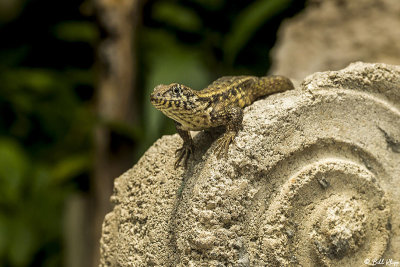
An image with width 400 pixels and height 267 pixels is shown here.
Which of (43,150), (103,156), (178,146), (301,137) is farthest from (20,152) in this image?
(301,137)

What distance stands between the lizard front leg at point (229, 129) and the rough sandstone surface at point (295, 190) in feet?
0.12

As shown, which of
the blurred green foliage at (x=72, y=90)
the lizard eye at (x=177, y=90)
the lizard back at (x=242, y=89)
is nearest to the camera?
the lizard eye at (x=177, y=90)

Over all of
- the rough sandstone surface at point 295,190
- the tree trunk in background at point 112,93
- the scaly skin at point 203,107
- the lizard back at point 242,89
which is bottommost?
the rough sandstone surface at point 295,190

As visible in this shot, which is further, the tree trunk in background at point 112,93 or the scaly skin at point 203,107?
the tree trunk in background at point 112,93

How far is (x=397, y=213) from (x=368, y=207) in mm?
146

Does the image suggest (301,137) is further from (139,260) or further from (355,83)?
(139,260)

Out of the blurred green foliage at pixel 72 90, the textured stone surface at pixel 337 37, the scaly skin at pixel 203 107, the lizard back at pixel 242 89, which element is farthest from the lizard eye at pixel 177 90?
the textured stone surface at pixel 337 37

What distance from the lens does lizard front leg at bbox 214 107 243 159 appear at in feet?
7.68

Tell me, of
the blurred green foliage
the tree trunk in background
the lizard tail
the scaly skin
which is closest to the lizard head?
the scaly skin

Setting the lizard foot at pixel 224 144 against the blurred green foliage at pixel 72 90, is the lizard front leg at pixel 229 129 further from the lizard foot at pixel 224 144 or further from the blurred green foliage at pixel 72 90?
the blurred green foliage at pixel 72 90

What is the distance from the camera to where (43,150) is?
6066 mm

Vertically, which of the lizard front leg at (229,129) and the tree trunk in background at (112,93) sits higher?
the tree trunk in background at (112,93)

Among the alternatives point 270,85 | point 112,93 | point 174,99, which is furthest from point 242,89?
point 112,93

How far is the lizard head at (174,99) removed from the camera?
98.5 inches
